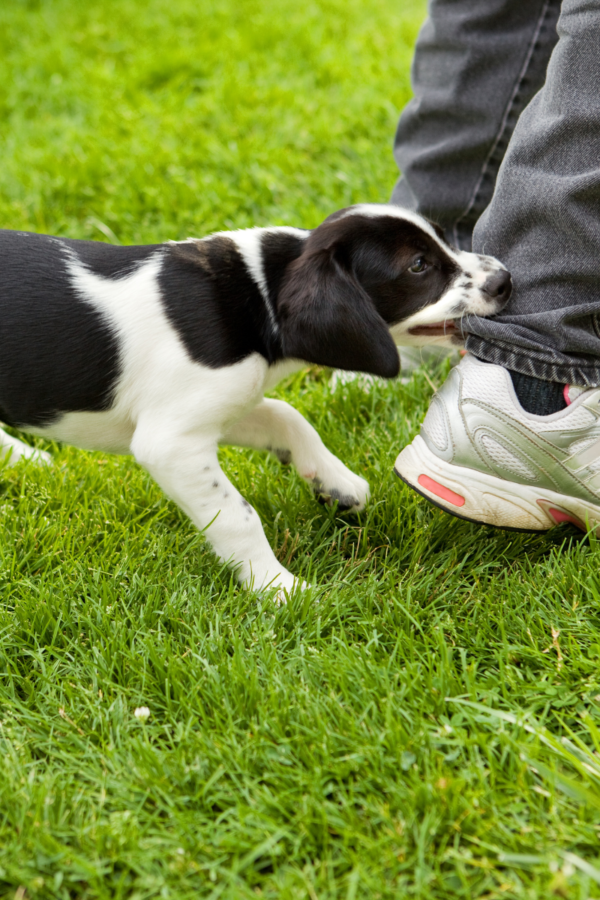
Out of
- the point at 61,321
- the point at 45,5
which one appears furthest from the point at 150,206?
the point at 45,5

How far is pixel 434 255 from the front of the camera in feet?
8.00

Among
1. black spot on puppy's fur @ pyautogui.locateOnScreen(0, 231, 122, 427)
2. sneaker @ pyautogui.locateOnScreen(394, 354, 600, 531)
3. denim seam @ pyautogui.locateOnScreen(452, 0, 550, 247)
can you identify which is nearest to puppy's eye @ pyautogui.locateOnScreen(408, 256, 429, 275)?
sneaker @ pyautogui.locateOnScreen(394, 354, 600, 531)

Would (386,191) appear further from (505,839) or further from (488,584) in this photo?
(505,839)

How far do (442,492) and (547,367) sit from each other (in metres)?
0.44

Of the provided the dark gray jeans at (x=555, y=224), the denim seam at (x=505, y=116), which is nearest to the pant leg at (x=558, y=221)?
the dark gray jeans at (x=555, y=224)

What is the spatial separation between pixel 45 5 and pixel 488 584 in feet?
24.5

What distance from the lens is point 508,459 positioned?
2.39 meters

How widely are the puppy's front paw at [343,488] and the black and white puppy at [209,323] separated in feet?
1.03

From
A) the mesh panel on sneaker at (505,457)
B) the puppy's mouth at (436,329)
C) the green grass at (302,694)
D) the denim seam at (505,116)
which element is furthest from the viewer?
the denim seam at (505,116)

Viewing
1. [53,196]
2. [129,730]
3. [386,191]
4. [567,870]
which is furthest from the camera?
[53,196]

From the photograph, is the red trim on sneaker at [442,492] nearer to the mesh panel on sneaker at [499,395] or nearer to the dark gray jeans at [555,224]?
the mesh panel on sneaker at [499,395]

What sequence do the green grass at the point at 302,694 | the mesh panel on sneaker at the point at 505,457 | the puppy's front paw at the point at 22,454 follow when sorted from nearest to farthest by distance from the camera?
the green grass at the point at 302,694 < the mesh panel on sneaker at the point at 505,457 < the puppy's front paw at the point at 22,454

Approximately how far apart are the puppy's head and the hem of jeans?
5.2 inches

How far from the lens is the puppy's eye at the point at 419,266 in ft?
7.92
